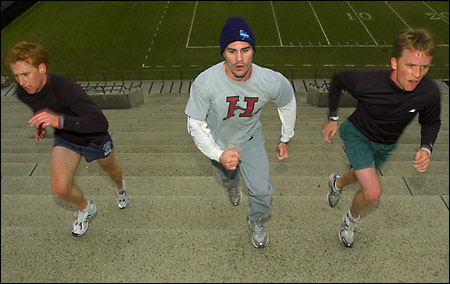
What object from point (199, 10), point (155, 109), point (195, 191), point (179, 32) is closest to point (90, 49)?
point (179, 32)

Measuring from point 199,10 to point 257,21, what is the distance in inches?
193

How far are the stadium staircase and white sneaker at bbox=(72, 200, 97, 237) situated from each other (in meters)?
0.08

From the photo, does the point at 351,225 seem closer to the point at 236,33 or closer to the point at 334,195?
the point at 334,195

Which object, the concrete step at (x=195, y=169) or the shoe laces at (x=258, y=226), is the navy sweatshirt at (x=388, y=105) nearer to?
the shoe laces at (x=258, y=226)

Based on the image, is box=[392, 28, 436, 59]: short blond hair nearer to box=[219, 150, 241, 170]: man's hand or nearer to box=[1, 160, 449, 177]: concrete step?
box=[219, 150, 241, 170]: man's hand

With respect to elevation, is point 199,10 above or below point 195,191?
below

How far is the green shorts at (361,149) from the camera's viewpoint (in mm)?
3164

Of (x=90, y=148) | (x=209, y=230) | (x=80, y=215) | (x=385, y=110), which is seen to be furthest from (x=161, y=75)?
(x=385, y=110)

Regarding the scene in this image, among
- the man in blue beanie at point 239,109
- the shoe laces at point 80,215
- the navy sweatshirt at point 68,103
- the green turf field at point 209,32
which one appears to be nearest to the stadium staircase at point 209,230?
the shoe laces at point 80,215

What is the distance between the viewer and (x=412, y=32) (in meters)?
2.70

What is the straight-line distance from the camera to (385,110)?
3006 mm

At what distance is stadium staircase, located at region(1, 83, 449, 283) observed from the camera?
2727 mm

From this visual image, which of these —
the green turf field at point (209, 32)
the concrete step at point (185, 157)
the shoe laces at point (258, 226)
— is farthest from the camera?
the green turf field at point (209, 32)

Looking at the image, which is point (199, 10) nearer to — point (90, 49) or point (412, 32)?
point (90, 49)
